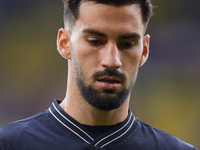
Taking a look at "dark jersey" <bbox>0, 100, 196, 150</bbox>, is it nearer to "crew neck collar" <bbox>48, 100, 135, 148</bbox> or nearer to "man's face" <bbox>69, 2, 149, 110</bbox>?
"crew neck collar" <bbox>48, 100, 135, 148</bbox>

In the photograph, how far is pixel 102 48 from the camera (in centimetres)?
190

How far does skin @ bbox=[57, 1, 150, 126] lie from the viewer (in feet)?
6.20

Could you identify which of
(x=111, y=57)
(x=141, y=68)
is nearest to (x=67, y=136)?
(x=111, y=57)

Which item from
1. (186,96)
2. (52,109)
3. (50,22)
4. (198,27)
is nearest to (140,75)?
(186,96)

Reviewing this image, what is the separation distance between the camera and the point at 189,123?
5.51 m

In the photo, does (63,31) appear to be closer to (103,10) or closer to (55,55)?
(103,10)

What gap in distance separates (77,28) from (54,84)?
3.63 meters

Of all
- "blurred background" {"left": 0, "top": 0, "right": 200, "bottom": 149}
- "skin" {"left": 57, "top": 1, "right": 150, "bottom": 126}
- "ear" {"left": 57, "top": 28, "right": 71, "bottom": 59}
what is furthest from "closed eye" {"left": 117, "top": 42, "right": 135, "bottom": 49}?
"blurred background" {"left": 0, "top": 0, "right": 200, "bottom": 149}

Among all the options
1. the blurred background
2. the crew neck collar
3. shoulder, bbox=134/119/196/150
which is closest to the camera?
the crew neck collar

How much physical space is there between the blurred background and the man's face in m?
3.55

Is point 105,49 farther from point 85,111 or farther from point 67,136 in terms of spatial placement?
point 67,136

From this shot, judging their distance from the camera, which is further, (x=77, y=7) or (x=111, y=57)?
(x=77, y=7)

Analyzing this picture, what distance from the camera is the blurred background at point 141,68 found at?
17.9 ft

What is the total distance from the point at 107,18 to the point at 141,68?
3.88 metres
